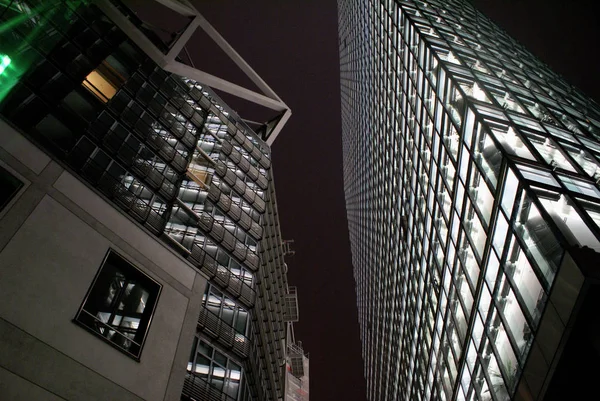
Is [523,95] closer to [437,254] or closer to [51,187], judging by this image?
[437,254]

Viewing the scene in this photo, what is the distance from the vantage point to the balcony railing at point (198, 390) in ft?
60.2

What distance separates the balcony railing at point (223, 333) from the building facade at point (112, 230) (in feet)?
0.29

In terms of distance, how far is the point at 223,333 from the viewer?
22.8 metres

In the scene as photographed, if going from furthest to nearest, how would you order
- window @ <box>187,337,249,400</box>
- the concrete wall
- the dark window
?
window @ <box>187,337,249,400</box> → the dark window → the concrete wall

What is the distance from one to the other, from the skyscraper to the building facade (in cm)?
1233

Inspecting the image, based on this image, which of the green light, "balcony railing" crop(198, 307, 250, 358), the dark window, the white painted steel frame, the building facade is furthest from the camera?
the white painted steel frame

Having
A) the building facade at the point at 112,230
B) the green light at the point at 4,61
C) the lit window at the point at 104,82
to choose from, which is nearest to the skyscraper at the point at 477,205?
the building facade at the point at 112,230

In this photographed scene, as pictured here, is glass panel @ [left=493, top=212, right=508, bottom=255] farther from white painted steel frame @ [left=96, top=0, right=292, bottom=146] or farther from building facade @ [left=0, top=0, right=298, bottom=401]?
white painted steel frame @ [left=96, top=0, right=292, bottom=146]

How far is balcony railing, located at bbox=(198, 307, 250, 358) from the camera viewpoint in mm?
21672

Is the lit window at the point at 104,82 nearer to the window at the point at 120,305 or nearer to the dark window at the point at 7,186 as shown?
the dark window at the point at 7,186

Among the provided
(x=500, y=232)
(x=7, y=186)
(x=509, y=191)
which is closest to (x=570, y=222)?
(x=509, y=191)

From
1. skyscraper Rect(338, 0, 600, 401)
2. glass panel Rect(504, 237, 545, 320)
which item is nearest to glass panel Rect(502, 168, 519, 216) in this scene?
skyscraper Rect(338, 0, 600, 401)

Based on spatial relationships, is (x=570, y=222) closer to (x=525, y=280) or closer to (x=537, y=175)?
(x=537, y=175)

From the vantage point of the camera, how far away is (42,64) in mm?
19828
